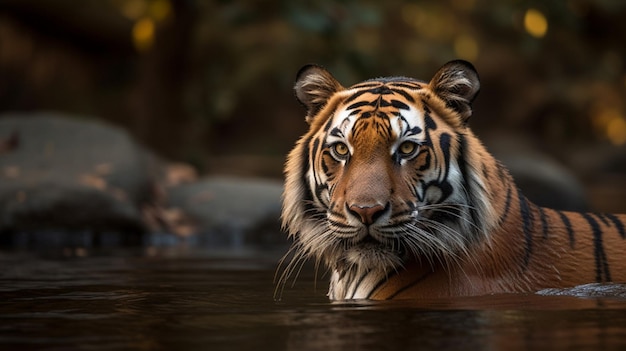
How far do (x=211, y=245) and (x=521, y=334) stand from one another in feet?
23.1

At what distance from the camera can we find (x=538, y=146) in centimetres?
2325

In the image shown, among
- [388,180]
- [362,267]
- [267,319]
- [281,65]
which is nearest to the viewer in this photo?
[267,319]

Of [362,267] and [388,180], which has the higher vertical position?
[388,180]

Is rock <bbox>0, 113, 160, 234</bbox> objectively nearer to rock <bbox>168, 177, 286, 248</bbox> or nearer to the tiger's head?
rock <bbox>168, 177, 286, 248</bbox>

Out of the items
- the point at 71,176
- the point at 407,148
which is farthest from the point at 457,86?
the point at 71,176

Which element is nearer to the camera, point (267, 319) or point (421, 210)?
point (267, 319)

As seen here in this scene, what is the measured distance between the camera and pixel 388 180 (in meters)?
4.90

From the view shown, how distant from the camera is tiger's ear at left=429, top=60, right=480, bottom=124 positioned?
5.28 metres

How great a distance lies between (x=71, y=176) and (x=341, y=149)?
6745mm

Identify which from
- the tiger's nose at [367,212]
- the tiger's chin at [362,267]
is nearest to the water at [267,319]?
the tiger's chin at [362,267]

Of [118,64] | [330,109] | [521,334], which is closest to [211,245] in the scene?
[330,109]

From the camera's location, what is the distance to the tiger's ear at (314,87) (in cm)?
561

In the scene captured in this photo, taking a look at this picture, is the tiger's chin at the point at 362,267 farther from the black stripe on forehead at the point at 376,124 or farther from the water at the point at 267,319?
the black stripe on forehead at the point at 376,124

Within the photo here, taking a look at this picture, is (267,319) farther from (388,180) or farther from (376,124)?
(376,124)
